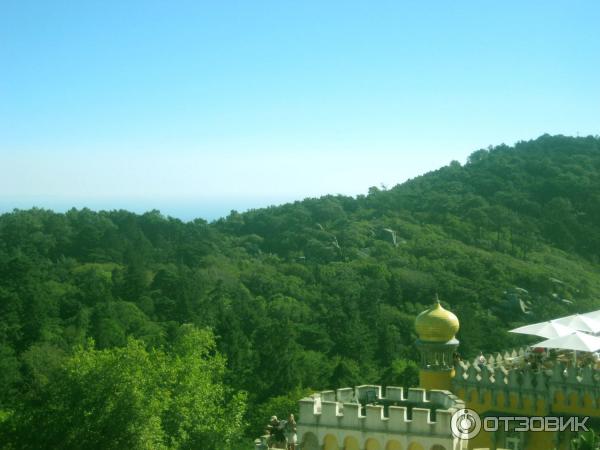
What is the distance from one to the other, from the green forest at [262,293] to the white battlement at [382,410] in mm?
12897

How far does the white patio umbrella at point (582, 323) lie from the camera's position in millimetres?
30266

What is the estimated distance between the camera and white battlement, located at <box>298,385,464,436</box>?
779 inches

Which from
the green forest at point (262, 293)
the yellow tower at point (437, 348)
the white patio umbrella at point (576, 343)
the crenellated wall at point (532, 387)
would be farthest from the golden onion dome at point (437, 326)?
the green forest at point (262, 293)

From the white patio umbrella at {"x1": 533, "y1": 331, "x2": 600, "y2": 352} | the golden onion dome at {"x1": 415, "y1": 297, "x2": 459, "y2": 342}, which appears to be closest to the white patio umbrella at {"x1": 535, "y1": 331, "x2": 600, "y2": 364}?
the white patio umbrella at {"x1": 533, "y1": 331, "x2": 600, "y2": 352}

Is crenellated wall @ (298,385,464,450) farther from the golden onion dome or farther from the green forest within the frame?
the green forest

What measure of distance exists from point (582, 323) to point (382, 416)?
13671 millimetres

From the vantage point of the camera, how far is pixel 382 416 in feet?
66.9

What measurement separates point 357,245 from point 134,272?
117 feet

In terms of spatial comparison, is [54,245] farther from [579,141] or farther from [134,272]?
[579,141]

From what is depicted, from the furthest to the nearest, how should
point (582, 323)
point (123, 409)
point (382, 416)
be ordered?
1. point (123, 409)
2. point (582, 323)
3. point (382, 416)

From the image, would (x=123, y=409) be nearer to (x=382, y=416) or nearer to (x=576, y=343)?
(x=382, y=416)

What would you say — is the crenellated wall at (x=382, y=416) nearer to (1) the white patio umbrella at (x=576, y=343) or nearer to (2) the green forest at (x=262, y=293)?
(1) the white patio umbrella at (x=576, y=343)

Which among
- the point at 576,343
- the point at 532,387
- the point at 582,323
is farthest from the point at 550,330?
the point at 532,387

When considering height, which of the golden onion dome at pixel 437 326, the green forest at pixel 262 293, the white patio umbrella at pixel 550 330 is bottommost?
the green forest at pixel 262 293
